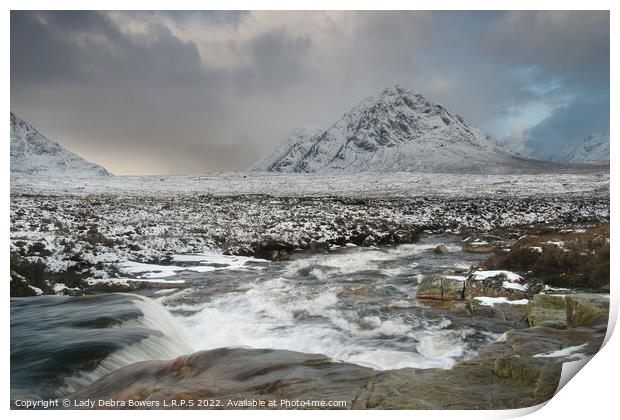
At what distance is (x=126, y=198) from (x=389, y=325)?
19.4 ft

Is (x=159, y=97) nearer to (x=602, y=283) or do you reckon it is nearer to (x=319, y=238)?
(x=319, y=238)

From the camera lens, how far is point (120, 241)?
325 inches

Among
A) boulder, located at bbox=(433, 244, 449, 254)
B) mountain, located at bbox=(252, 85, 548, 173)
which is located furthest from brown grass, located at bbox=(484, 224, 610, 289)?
mountain, located at bbox=(252, 85, 548, 173)

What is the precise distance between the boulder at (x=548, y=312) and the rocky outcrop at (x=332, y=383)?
88 cm

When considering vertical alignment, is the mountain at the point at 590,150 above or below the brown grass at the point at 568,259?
above

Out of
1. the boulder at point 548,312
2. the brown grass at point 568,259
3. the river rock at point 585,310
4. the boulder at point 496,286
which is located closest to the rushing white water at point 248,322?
Answer: the boulder at point 496,286

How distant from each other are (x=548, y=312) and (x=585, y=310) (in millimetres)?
626

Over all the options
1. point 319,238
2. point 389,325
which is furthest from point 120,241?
point 389,325

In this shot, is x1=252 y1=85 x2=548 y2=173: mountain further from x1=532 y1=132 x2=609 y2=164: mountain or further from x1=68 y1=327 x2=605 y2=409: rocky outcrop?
x1=68 y1=327 x2=605 y2=409: rocky outcrop

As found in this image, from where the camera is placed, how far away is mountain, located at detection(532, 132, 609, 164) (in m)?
7.64

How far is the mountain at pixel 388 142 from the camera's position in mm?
9804

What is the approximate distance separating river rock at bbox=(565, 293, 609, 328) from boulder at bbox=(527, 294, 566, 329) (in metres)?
0.10

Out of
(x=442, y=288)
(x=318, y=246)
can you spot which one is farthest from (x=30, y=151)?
(x=442, y=288)

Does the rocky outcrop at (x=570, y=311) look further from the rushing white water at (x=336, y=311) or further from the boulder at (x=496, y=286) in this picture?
the rushing white water at (x=336, y=311)
